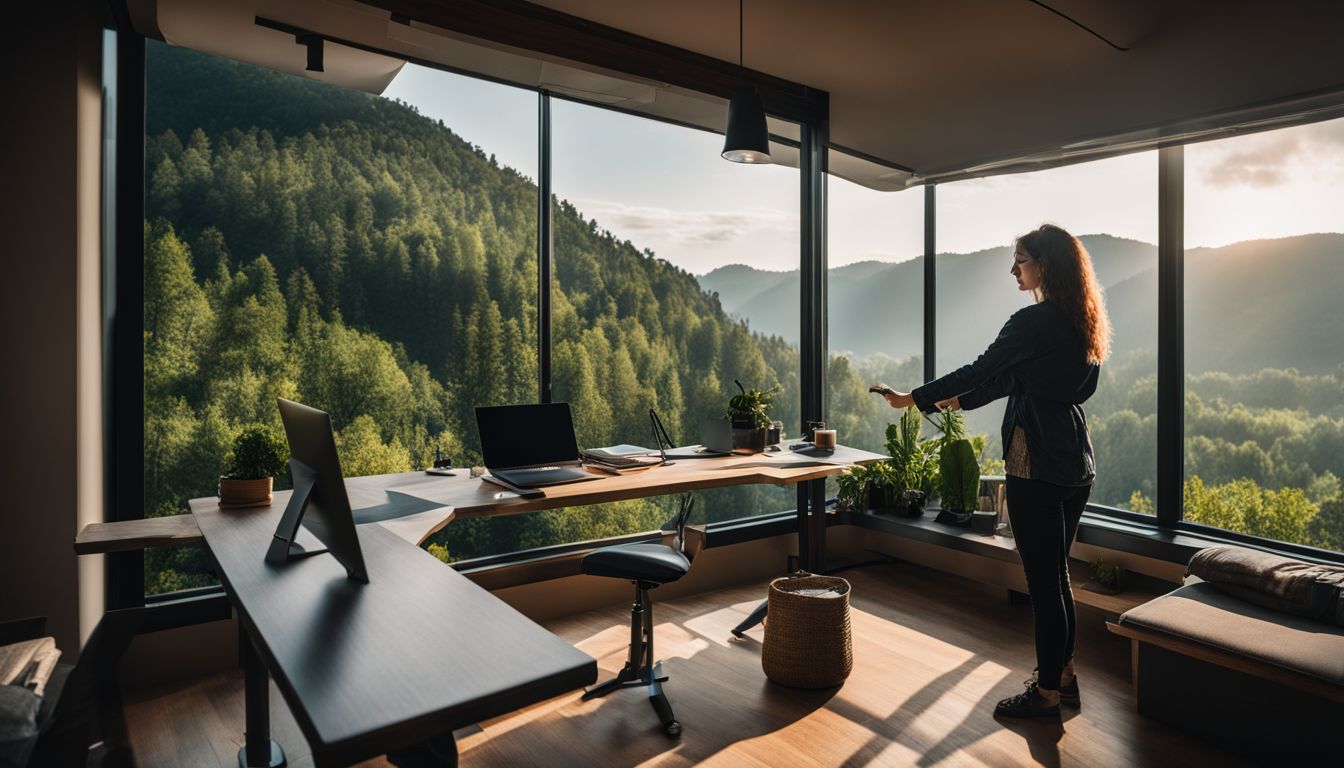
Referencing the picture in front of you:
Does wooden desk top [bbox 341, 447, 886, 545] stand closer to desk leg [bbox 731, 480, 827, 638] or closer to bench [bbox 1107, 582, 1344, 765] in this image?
desk leg [bbox 731, 480, 827, 638]

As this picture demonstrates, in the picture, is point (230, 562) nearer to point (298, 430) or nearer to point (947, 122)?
point (298, 430)

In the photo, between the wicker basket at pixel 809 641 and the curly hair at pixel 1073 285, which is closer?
the curly hair at pixel 1073 285

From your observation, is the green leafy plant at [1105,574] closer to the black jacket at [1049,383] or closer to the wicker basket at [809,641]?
the black jacket at [1049,383]

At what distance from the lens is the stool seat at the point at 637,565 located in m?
2.81

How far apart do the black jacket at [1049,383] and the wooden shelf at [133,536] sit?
2797 mm

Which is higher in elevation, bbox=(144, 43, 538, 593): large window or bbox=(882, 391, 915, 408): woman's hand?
bbox=(144, 43, 538, 593): large window

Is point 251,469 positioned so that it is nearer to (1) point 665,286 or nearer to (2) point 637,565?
(2) point 637,565

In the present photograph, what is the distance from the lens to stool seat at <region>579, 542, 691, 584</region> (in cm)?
281

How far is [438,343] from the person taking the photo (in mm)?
3885

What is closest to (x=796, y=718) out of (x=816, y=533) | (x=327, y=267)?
(x=816, y=533)

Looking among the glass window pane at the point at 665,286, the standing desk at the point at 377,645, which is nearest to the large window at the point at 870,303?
the glass window pane at the point at 665,286

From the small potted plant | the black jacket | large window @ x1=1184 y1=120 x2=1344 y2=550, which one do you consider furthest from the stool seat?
large window @ x1=1184 y1=120 x2=1344 y2=550

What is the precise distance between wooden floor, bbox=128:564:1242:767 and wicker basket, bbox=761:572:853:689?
66 mm

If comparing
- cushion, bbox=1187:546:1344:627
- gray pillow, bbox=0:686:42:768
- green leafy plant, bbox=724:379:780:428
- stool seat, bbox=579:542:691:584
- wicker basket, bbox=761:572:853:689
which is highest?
green leafy plant, bbox=724:379:780:428
